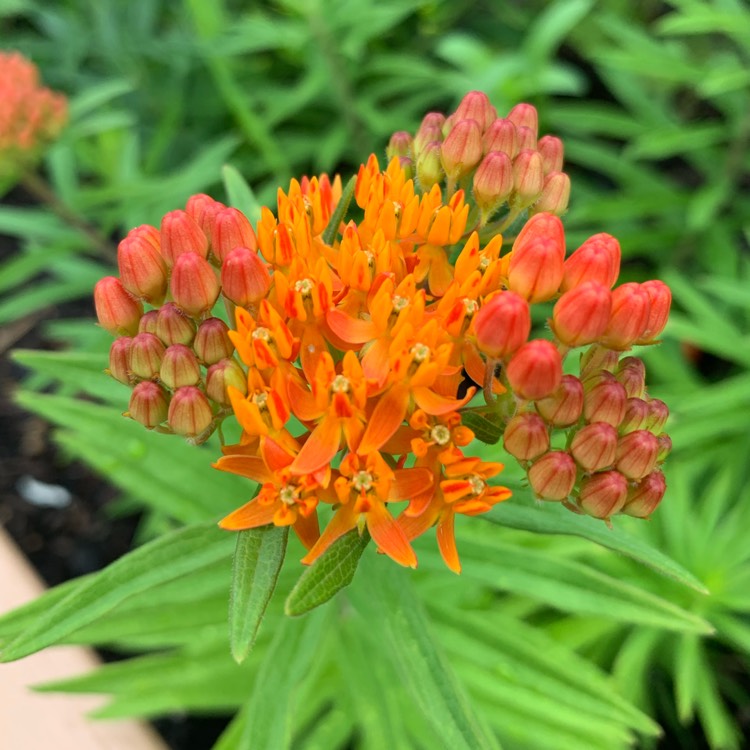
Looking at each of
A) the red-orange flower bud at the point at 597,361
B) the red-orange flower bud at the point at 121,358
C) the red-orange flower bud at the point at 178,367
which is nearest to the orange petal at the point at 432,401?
the red-orange flower bud at the point at 597,361

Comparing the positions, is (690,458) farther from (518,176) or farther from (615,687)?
(518,176)

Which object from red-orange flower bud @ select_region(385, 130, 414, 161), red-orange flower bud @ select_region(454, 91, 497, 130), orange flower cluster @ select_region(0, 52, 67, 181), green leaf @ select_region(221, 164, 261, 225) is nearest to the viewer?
red-orange flower bud @ select_region(454, 91, 497, 130)

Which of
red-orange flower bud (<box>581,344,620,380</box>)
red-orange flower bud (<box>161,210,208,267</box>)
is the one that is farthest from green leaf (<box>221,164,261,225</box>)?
red-orange flower bud (<box>581,344,620,380</box>)

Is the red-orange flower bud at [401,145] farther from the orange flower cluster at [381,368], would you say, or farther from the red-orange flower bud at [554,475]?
the red-orange flower bud at [554,475]

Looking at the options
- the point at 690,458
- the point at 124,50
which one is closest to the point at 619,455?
the point at 690,458

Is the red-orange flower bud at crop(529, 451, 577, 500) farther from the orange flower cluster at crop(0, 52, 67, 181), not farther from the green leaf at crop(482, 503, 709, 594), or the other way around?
the orange flower cluster at crop(0, 52, 67, 181)

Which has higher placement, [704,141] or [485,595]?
[704,141]

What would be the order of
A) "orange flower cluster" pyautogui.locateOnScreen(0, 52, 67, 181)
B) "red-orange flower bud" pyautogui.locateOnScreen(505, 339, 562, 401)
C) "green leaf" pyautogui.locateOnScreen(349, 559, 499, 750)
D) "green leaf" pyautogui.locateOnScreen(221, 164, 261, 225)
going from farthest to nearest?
1. "orange flower cluster" pyautogui.locateOnScreen(0, 52, 67, 181)
2. "green leaf" pyautogui.locateOnScreen(221, 164, 261, 225)
3. "green leaf" pyautogui.locateOnScreen(349, 559, 499, 750)
4. "red-orange flower bud" pyautogui.locateOnScreen(505, 339, 562, 401)
